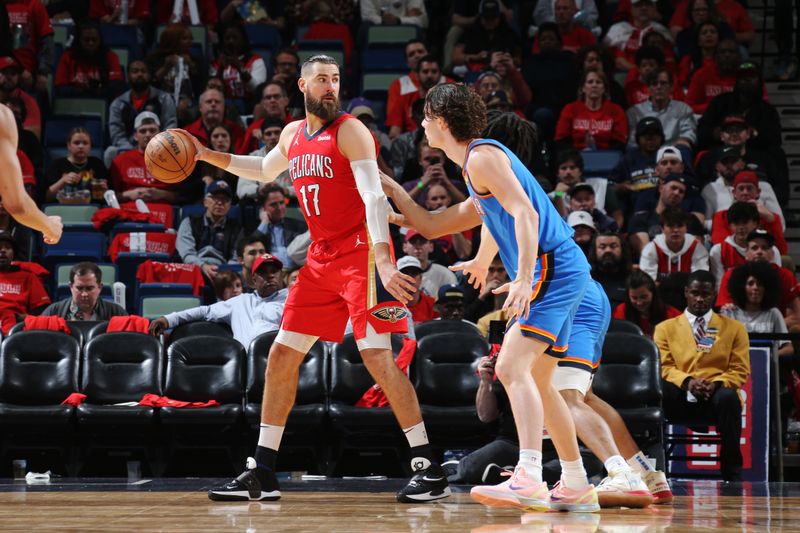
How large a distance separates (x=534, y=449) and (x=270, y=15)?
420 inches

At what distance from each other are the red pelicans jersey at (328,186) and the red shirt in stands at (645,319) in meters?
A: 3.88

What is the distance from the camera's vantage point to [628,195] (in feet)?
35.9

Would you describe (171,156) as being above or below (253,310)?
above

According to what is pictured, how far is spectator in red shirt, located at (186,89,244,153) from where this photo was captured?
457 inches

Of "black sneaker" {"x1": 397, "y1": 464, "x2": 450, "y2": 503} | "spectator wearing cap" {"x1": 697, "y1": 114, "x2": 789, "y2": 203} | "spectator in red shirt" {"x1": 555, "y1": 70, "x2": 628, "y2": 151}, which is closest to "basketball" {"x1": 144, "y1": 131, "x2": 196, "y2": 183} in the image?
"black sneaker" {"x1": 397, "y1": 464, "x2": 450, "y2": 503}

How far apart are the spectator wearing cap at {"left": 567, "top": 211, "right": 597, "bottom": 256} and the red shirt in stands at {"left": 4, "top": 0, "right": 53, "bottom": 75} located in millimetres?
6506

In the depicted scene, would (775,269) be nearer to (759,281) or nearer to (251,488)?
(759,281)

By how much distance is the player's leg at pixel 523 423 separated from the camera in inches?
181

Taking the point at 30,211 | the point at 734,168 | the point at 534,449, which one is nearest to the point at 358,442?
the point at 534,449

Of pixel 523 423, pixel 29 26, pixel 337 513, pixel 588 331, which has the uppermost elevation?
pixel 29 26

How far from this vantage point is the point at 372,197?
5.15 metres

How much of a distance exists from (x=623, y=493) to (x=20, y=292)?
5906mm

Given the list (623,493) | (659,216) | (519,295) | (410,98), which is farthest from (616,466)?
(410,98)

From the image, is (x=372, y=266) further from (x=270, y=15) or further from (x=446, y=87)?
(x=270, y=15)
